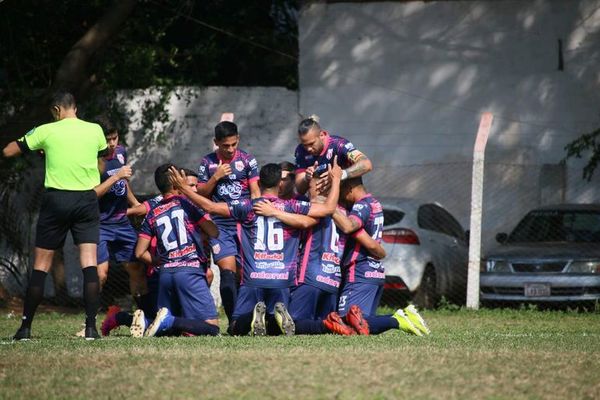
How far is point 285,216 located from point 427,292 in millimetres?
6731

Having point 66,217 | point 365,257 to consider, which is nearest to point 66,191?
point 66,217

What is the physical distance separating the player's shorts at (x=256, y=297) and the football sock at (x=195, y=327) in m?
0.36

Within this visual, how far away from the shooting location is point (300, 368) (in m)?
8.11

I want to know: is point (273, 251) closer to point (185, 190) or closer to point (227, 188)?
point (185, 190)

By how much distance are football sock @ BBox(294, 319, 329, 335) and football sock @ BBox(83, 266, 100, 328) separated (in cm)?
209

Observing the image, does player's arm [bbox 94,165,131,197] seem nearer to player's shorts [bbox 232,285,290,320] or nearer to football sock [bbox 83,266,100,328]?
football sock [bbox 83,266,100,328]

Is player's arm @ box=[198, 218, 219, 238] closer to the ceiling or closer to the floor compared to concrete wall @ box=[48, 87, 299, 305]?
closer to the floor

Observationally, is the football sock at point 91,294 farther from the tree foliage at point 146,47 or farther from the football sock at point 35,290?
the tree foliage at point 146,47

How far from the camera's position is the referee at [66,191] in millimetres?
10477

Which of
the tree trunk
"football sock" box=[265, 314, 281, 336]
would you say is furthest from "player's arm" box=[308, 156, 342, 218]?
the tree trunk

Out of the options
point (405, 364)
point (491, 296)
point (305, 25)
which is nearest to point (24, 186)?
point (305, 25)

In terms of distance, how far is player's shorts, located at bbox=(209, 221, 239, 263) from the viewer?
12.8 m

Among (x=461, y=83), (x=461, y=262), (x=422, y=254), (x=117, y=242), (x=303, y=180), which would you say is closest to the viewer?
(x=303, y=180)

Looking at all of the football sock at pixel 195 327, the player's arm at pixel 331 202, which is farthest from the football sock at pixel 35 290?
the player's arm at pixel 331 202
